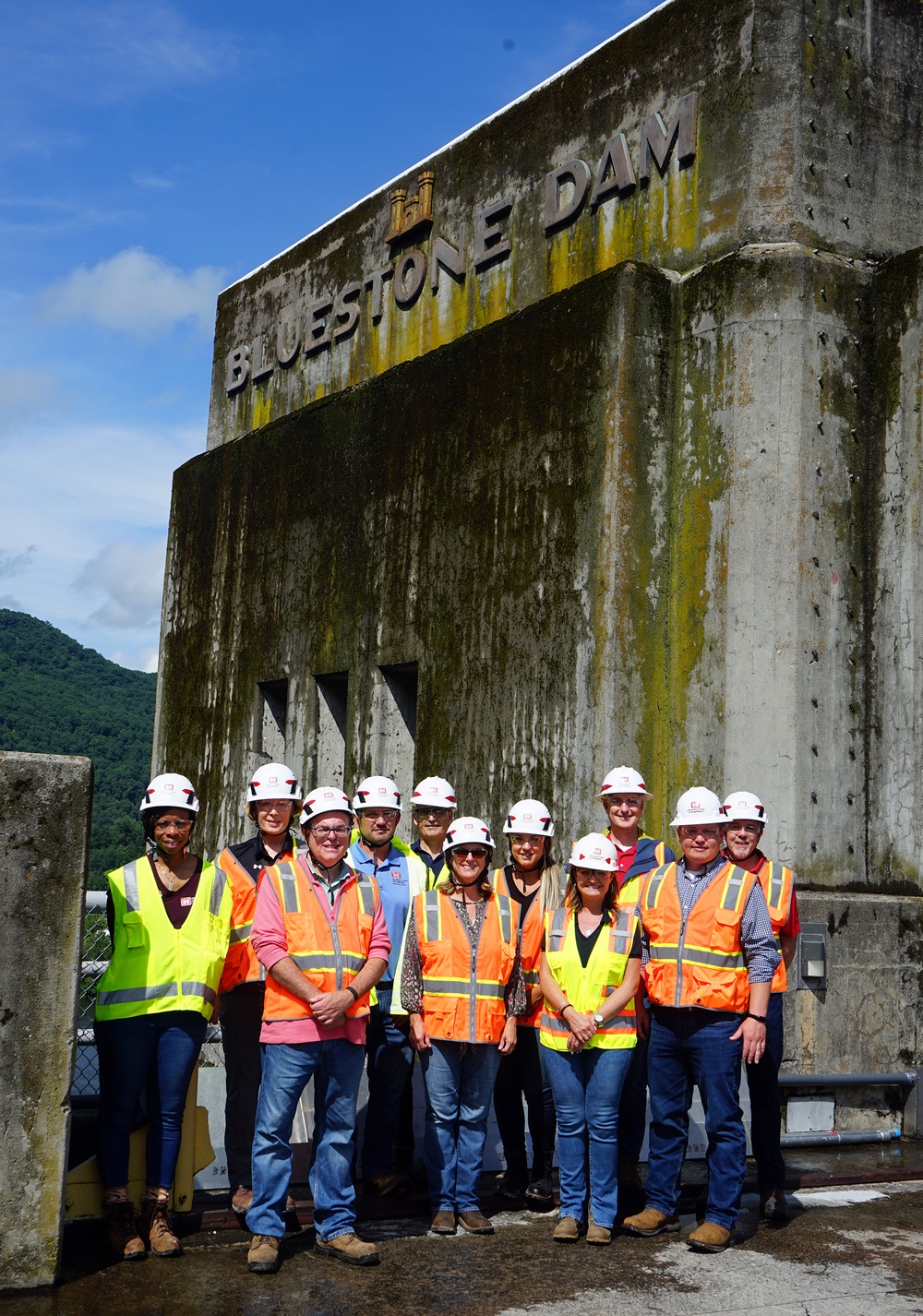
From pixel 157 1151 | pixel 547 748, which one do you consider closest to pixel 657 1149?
pixel 157 1151

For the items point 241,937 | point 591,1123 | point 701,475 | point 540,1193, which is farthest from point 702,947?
point 701,475

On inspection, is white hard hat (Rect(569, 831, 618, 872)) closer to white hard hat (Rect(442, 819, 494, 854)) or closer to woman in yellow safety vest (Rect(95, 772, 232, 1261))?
white hard hat (Rect(442, 819, 494, 854))

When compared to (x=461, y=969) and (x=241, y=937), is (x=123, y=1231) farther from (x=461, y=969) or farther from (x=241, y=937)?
(x=461, y=969)

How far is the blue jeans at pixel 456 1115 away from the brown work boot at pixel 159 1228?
1.19 m

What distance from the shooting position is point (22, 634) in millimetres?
62031

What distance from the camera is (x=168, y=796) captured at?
6305 mm

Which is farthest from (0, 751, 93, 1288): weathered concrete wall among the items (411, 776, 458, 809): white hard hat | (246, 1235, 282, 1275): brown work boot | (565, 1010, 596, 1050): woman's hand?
(565, 1010, 596, 1050): woman's hand

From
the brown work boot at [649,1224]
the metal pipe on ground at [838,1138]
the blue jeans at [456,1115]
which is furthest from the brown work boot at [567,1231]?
the metal pipe on ground at [838,1138]

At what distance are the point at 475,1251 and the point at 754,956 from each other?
178cm

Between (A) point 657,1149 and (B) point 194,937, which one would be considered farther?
(A) point 657,1149

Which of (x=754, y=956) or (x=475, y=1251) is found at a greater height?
(x=754, y=956)

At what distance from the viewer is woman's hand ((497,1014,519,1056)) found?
21.8 feet

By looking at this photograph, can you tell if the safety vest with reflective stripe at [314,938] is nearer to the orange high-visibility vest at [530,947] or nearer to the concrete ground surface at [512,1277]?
the orange high-visibility vest at [530,947]

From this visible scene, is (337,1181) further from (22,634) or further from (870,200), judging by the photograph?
(22,634)
